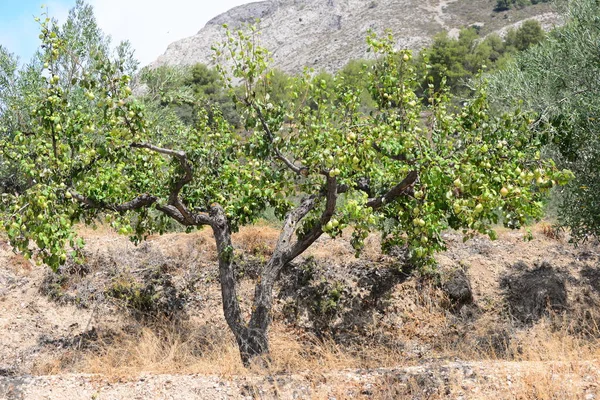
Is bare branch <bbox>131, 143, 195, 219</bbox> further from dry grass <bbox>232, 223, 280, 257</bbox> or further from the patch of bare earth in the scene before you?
dry grass <bbox>232, 223, 280, 257</bbox>

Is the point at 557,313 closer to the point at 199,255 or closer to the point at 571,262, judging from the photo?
the point at 571,262

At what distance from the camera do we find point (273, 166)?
9.56 meters

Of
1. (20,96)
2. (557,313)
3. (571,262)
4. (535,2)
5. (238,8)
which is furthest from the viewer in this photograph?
(238,8)

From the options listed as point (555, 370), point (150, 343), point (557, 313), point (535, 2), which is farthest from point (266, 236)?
point (535, 2)

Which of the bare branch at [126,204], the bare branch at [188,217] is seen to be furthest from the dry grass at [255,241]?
the bare branch at [126,204]

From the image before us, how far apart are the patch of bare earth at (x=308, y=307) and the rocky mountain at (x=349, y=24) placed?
42.3 metres

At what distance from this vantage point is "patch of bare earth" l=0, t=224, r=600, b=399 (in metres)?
9.93

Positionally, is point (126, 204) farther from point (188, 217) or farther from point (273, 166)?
point (273, 166)

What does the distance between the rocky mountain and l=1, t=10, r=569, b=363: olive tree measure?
4553 centimetres

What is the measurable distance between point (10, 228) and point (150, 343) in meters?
4.00

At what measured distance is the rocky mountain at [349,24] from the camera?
75.3 m

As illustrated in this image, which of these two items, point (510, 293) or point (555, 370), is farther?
point (510, 293)

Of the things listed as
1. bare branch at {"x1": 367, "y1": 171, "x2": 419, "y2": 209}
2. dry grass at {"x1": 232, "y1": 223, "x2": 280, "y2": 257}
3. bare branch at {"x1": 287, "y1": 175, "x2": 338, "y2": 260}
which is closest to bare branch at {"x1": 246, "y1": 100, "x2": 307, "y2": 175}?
bare branch at {"x1": 287, "y1": 175, "x2": 338, "y2": 260}

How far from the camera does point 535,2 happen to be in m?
80.6
